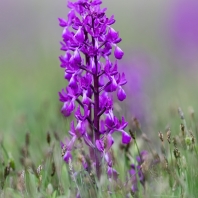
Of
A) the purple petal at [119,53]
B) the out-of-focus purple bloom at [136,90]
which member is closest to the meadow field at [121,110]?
the out-of-focus purple bloom at [136,90]

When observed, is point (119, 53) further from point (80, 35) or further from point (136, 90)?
point (136, 90)

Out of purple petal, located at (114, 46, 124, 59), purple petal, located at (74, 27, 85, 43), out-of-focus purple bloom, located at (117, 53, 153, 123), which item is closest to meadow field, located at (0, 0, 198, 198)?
out-of-focus purple bloom, located at (117, 53, 153, 123)

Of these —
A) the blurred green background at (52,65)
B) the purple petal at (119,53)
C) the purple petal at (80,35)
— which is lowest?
the blurred green background at (52,65)

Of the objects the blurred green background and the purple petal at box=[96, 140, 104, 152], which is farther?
the blurred green background

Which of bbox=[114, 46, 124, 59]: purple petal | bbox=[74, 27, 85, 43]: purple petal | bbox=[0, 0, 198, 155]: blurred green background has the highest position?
bbox=[74, 27, 85, 43]: purple petal

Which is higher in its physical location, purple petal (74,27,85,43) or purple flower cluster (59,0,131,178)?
purple petal (74,27,85,43)

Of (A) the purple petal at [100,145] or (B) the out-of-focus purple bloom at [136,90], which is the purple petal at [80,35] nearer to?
(A) the purple petal at [100,145]

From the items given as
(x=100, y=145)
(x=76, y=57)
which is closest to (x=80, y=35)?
(x=76, y=57)

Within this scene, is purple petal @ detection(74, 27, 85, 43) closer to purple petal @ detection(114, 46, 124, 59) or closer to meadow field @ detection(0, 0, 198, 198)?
purple petal @ detection(114, 46, 124, 59)

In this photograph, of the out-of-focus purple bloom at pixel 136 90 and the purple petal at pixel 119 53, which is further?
the out-of-focus purple bloom at pixel 136 90
